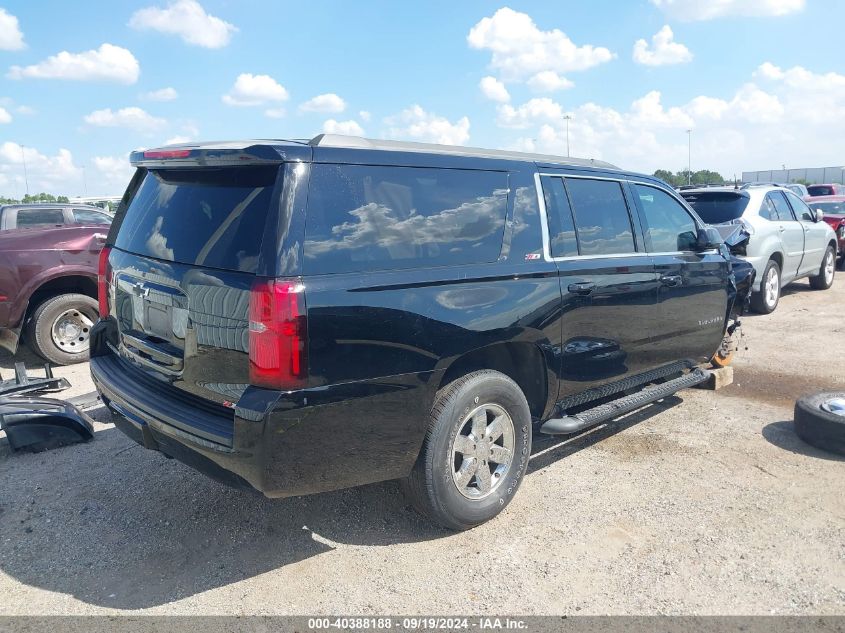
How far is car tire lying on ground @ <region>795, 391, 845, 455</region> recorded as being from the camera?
14.6 ft

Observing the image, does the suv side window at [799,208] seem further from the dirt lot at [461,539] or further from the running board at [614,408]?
the dirt lot at [461,539]

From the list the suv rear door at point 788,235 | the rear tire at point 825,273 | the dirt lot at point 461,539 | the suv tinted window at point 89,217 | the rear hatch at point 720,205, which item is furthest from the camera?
the rear tire at point 825,273

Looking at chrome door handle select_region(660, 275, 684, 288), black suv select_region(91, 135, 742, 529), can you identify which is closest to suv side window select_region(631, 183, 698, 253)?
chrome door handle select_region(660, 275, 684, 288)

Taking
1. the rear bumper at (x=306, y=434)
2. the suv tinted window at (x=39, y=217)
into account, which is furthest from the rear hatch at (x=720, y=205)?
the suv tinted window at (x=39, y=217)

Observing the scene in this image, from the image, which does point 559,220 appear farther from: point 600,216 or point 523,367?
point 523,367

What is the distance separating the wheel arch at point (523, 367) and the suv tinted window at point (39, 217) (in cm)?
709

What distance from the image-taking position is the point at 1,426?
4590 mm

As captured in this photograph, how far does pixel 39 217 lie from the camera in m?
8.52

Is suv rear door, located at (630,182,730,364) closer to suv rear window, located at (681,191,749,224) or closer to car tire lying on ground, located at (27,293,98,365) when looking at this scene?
suv rear window, located at (681,191,749,224)

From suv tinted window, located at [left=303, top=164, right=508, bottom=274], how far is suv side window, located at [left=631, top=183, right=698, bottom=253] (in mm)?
1535

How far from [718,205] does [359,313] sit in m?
7.91

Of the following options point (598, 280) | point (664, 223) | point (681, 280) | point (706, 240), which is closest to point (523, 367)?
point (598, 280)

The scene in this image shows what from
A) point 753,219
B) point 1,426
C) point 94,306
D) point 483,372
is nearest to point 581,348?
point 483,372

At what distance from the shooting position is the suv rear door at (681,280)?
4.77 meters
